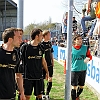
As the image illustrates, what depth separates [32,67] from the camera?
5.77m

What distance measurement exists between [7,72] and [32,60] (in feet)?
4.99

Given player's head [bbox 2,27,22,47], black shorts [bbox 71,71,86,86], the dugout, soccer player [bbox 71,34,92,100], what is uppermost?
the dugout

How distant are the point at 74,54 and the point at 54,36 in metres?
18.7

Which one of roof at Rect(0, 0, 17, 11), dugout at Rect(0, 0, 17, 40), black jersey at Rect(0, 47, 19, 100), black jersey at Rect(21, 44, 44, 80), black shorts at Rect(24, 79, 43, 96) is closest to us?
black jersey at Rect(0, 47, 19, 100)

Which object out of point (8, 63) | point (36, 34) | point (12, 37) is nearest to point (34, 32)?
point (36, 34)

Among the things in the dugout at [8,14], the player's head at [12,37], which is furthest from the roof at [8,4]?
the player's head at [12,37]

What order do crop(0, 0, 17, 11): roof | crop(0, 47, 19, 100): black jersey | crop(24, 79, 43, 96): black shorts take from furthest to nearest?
crop(0, 0, 17, 11): roof, crop(24, 79, 43, 96): black shorts, crop(0, 47, 19, 100): black jersey

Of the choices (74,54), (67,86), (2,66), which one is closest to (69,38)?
(67,86)

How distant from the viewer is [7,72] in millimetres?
4262

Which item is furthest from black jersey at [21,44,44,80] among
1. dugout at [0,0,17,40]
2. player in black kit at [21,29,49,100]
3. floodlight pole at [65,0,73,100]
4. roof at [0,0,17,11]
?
dugout at [0,0,17,40]

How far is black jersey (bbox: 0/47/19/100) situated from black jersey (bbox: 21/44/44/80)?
1.37m

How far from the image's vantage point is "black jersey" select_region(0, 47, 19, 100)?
422cm

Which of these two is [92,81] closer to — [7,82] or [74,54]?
[74,54]

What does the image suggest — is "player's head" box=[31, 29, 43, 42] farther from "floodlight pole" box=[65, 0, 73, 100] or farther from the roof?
the roof
